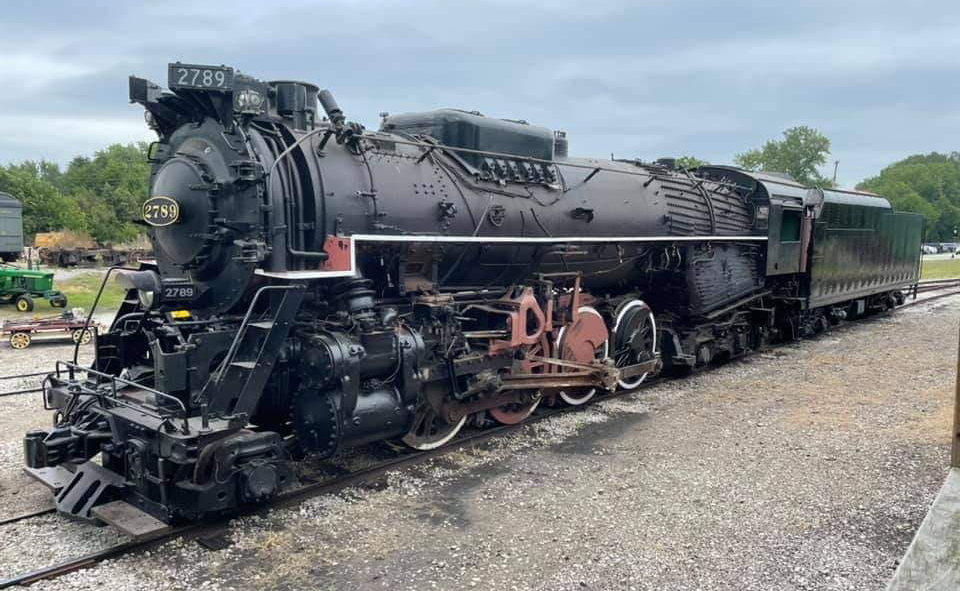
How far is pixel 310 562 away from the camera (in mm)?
5207

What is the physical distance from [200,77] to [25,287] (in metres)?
18.0

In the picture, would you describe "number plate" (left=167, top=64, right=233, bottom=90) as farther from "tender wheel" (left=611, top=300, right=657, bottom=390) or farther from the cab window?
the cab window

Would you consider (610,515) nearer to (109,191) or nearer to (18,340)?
(18,340)

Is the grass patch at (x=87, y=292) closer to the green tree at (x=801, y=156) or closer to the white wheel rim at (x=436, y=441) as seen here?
the white wheel rim at (x=436, y=441)

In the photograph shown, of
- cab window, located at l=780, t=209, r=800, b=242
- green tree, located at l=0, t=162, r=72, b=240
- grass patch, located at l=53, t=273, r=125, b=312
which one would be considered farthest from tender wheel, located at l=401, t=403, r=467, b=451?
green tree, located at l=0, t=162, r=72, b=240

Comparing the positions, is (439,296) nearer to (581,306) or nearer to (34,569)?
(581,306)

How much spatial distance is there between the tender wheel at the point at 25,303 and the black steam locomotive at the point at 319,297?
1557 centimetres

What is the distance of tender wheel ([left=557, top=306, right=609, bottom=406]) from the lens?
9172 millimetres

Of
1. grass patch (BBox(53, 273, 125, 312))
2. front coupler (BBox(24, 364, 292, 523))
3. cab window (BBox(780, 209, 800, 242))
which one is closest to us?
front coupler (BBox(24, 364, 292, 523))

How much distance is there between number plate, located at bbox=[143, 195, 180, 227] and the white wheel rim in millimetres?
3216

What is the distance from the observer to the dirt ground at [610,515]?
505 cm

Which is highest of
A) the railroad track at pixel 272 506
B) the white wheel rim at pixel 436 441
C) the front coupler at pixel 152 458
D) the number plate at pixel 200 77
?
the number plate at pixel 200 77

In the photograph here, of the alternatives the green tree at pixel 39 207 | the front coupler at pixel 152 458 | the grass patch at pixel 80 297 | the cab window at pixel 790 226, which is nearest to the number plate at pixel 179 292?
the front coupler at pixel 152 458

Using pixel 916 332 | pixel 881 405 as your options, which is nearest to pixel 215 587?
pixel 881 405
